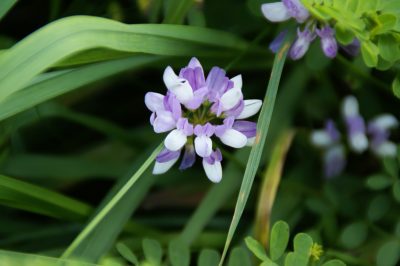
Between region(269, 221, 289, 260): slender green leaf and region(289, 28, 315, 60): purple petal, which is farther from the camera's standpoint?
region(289, 28, 315, 60): purple petal

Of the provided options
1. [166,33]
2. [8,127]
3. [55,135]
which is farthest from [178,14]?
→ [55,135]

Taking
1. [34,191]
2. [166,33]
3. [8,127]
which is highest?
[166,33]

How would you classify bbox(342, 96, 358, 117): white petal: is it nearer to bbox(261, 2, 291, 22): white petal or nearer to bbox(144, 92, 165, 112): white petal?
bbox(261, 2, 291, 22): white petal

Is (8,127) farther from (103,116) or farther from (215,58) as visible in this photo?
(103,116)

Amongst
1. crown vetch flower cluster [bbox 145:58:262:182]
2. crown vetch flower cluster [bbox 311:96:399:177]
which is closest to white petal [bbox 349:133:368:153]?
crown vetch flower cluster [bbox 311:96:399:177]

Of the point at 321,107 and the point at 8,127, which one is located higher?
the point at 321,107

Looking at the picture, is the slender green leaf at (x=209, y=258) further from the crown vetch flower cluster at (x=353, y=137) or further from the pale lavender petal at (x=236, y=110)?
the crown vetch flower cluster at (x=353, y=137)

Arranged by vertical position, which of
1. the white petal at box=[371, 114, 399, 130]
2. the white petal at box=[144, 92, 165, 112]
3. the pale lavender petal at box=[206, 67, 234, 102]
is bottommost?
the white petal at box=[144, 92, 165, 112]
